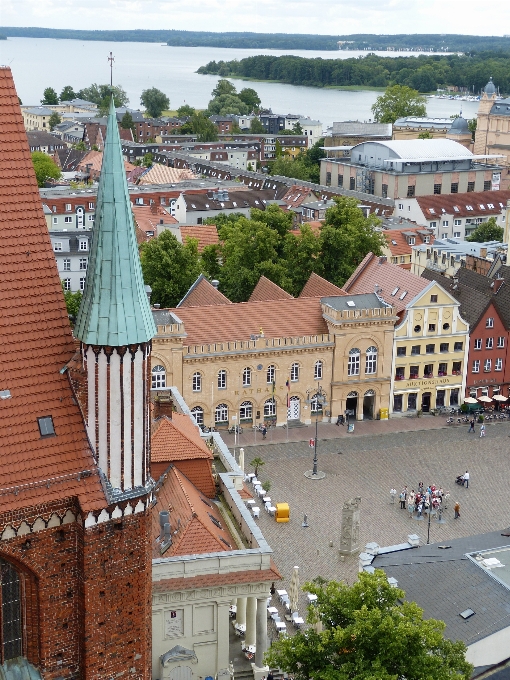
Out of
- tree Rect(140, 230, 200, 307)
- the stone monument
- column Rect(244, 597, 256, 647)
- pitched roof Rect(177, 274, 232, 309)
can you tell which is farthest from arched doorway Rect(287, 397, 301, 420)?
column Rect(244, 597, 256, 647)

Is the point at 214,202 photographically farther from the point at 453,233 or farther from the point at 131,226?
the point at 131,226

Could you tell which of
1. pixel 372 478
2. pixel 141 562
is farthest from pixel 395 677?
pixel 372 478

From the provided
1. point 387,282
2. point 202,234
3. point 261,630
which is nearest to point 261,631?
point 261,630

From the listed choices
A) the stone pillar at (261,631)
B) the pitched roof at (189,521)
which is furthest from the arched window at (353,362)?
the stone pillar at (261,631)

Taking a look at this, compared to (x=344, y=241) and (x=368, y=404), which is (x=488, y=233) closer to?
(x=344, y=241)

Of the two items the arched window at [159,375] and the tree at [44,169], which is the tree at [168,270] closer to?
the arched window at [159,375]
